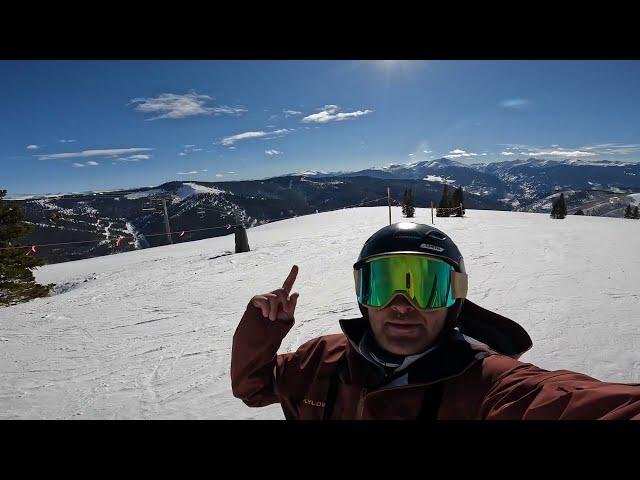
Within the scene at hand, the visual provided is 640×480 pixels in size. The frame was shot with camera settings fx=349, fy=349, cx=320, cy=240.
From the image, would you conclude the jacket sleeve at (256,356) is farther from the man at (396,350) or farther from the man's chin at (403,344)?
the man's chin at (403,344)

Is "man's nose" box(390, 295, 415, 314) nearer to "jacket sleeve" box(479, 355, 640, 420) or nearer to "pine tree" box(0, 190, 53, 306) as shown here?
"jacket sleeve" box(479, 355, 640, 420)

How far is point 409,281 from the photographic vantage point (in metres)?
1.99

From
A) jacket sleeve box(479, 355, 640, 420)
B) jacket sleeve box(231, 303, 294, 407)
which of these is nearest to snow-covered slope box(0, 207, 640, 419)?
jacket sleeve box(231, 303, 294, 407)

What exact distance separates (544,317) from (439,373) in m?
4.87

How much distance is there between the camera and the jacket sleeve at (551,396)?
0.98m

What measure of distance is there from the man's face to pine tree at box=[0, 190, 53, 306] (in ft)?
47.7

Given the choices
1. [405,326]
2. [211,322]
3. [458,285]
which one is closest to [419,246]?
[458,285]

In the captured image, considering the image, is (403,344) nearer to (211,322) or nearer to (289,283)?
(289,283)

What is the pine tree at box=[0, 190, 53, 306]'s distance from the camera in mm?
12523

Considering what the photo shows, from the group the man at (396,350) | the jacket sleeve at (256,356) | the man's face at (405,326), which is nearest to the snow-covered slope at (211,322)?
the jacket sleeve at (256,356)
